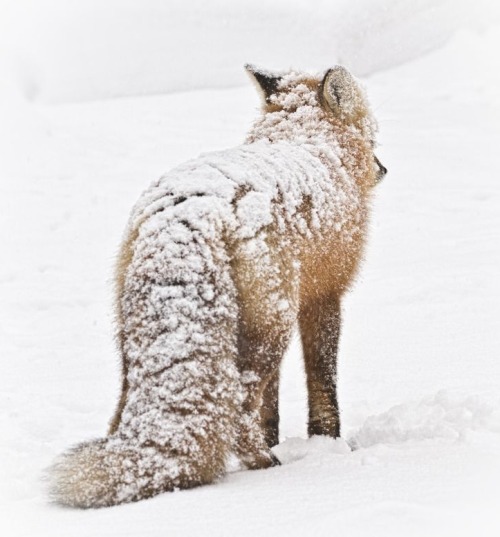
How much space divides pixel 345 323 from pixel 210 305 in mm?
4657

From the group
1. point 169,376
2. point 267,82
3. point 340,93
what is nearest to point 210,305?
point 169,376

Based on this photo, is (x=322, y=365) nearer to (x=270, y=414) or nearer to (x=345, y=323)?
(x=270, y=414)

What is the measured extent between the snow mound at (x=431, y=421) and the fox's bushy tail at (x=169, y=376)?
109 cm

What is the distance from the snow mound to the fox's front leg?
0.63ft

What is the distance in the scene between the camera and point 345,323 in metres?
8.09

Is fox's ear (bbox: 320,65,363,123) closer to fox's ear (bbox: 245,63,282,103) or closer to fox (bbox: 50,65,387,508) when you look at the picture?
fox's ear (bbox: 245,63,282,103)

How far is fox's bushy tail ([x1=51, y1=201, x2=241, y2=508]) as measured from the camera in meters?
3.39

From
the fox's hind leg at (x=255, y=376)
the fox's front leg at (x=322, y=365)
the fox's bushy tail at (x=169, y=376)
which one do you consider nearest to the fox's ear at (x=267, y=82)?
the fox's front leg at (x=322, y=365)

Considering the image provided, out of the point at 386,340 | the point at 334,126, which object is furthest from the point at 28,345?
the point at 334,126

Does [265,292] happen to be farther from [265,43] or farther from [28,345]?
[265,43]

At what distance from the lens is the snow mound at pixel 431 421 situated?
4.02 meters

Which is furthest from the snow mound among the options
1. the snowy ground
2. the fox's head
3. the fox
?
the fox's head

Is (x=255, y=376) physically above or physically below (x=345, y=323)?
below

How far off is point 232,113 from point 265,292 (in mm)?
12188
